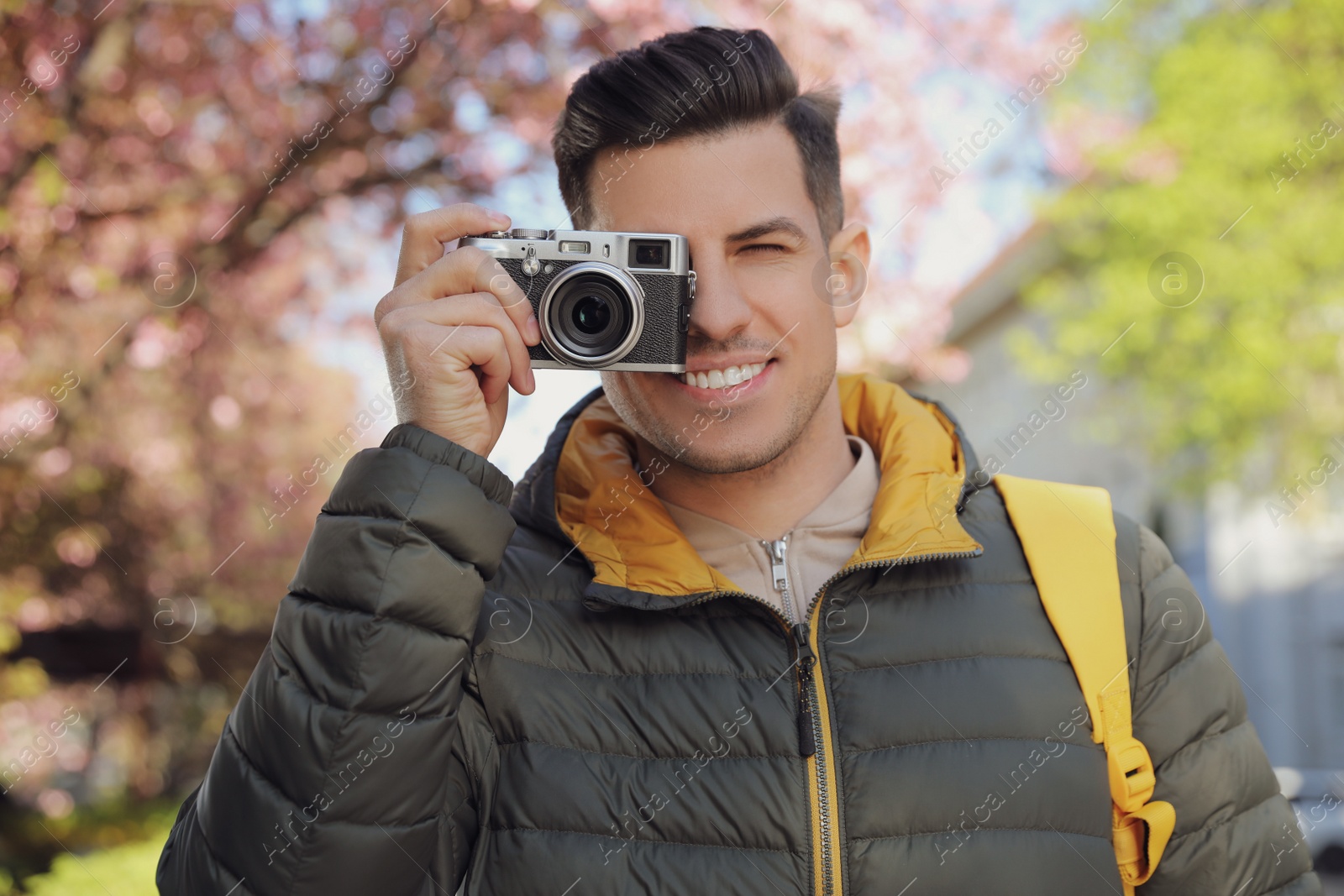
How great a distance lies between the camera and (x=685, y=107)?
6.39 ft

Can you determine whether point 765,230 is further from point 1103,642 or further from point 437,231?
point 1103,642

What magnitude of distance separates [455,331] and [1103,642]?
1.15m

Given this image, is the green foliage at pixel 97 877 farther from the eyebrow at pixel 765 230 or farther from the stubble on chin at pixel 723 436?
the eyebrow at pixel 765 230

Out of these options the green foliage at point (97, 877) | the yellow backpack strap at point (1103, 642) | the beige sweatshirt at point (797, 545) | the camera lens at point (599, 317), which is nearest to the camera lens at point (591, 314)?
the camera lens at point (599, 317)

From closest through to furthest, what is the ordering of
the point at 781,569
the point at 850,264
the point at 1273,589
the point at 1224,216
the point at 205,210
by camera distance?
the point at 781,569 < the point at 850,264 < the point at 205,210 < the point at 1224,216 < the point at 1273,589

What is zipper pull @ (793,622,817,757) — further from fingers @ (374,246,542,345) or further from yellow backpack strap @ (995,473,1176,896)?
fingers @ (374,246,542,345)

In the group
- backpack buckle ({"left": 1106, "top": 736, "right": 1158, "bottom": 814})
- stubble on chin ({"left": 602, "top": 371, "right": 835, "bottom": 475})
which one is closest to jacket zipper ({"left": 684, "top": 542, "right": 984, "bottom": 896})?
stubble on chin ({"left": 602, "top": 371, "right": 835, "bottom": 475})

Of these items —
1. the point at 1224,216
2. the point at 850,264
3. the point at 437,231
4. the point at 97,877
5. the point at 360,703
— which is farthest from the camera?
the point at 1224,216

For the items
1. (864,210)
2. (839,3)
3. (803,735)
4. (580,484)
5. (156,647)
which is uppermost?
(839,3)

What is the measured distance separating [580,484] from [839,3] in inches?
167

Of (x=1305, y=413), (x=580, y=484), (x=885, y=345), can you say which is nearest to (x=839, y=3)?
(x=885, y=345)

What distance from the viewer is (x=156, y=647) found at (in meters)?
6.19

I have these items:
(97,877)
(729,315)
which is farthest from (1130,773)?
(97,877)

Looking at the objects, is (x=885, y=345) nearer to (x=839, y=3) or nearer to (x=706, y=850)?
(x=839, y=3)
